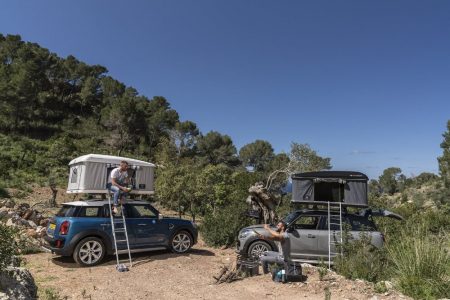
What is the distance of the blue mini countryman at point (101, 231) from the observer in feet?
27.8

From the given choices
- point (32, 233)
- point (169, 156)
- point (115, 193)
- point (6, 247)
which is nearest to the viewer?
point (6, 247)

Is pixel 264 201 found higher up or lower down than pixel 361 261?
higher up

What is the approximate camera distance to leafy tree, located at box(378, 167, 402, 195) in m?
63.2

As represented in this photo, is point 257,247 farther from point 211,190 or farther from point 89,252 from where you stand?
point 211,190

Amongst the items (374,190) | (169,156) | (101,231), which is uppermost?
(169,156)

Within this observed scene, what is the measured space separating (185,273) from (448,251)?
17.8 ft

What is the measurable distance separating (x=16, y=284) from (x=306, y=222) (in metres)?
6.80

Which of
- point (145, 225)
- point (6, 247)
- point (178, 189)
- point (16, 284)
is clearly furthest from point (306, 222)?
point (178, 189)

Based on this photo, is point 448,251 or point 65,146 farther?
point 65,146

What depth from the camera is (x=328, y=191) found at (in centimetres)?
951

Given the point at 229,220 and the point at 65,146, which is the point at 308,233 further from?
the point at 65,146

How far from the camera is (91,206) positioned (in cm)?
898

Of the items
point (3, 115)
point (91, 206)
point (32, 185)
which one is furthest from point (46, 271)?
point (3, 115)

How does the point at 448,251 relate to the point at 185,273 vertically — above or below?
above
